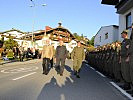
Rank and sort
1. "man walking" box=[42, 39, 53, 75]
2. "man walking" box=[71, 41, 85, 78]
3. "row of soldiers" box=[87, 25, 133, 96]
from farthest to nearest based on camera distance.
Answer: "man walking" box=[42, 39, 53, 75] < "man walking" box=[71, 41, 85, 78] < "row of soldiers" box=[87, 25, 133, 96]

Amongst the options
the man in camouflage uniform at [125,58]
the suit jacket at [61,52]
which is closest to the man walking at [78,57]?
the suit jacket at [61,52]

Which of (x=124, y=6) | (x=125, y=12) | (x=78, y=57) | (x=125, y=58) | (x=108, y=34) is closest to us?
(x=125, y=58)

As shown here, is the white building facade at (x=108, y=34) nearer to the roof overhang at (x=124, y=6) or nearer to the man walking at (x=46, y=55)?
the roof overhang at (x=124, y=6)

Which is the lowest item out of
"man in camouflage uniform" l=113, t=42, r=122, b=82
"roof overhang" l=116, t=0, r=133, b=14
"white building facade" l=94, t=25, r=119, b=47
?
"man in camouflage uniform" l=113, t=42, r=122, b=82

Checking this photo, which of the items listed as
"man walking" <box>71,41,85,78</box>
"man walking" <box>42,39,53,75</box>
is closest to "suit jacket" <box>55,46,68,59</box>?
"man walking" <box>42,39,53,75</box>

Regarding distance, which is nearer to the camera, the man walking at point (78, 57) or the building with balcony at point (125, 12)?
the man walking at point (78, 57)

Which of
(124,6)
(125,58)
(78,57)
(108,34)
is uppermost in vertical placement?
(124,6)

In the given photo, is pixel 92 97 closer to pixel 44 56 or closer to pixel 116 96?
pixel 116 96

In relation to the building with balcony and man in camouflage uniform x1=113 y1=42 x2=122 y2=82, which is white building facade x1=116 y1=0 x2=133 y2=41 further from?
man in camouflage uniform x1=113 y1=42 x2=122 y2=82

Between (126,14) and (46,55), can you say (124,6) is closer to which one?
(126,14)

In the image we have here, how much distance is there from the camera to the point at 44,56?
47.2 ft

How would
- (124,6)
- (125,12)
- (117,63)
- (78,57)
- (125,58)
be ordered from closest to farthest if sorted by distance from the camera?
(125,58), (117,63), (78,57), (124,6), (125,12)

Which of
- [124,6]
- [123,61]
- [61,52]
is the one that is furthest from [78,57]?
[124,6]

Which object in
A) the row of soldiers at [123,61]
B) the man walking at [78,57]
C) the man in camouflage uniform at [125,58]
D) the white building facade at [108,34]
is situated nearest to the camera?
the row of soldiers at [123,61]
